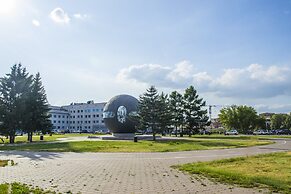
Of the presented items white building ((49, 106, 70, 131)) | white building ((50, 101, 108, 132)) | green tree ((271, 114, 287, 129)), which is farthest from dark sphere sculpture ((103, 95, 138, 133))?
white building ((49, 106, 70, 131))

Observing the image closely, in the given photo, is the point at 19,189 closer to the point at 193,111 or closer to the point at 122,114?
the point at 122,114

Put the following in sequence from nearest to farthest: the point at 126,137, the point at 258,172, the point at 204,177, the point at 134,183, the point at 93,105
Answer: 1. the point at 134,183
2. the point at 204,177
3. the point at 258,172
4. the point at 126,137
5. the point at 93,105

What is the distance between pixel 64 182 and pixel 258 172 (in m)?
7.53

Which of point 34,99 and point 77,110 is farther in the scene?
point 77,110

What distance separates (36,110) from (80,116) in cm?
11973

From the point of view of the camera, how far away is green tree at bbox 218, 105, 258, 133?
93125mm

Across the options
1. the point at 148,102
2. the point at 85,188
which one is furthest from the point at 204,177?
the point at 148,102

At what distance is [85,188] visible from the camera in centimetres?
1061

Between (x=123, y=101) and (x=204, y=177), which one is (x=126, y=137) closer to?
(x=123, y=101)

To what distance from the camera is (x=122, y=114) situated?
52500 millimetres

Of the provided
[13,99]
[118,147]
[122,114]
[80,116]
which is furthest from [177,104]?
[80,116]

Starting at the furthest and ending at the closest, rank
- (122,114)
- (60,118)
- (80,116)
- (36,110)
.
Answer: (80,116), (60,118), (122,114), (36,110)

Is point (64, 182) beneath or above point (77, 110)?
beneath

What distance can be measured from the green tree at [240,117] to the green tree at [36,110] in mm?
57135
